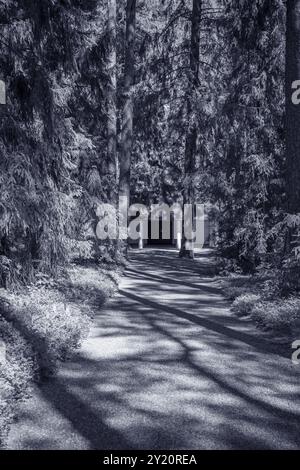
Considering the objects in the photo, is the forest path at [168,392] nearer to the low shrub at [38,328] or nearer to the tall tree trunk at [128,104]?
the low shrub at [38,328]

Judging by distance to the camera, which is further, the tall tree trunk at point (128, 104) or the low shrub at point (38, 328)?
the tall tree trunk at point (128, 104)

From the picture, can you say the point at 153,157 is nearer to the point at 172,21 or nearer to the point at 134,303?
the point at 172,21

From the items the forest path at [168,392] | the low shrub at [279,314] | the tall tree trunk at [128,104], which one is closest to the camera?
the forest path at [168,392]

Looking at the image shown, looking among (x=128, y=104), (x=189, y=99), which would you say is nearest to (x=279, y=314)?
(x=189, y=99)

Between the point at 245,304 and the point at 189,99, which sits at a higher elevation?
the point at 189,99

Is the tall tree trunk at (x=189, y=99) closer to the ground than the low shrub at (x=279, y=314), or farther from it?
farther from it

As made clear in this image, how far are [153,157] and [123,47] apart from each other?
8.74m

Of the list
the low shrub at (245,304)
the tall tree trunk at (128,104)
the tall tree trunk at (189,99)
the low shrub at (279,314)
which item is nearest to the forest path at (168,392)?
the low shrub at (279,314)

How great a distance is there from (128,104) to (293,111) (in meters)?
12.9

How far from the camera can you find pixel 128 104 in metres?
23.0

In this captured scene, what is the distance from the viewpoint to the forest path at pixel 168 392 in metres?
5.02

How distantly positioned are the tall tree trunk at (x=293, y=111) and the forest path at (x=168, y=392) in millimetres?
3204

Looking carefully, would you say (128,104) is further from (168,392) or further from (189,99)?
(168,392)

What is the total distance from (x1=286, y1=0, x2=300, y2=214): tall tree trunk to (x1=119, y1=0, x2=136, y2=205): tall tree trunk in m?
11.8
